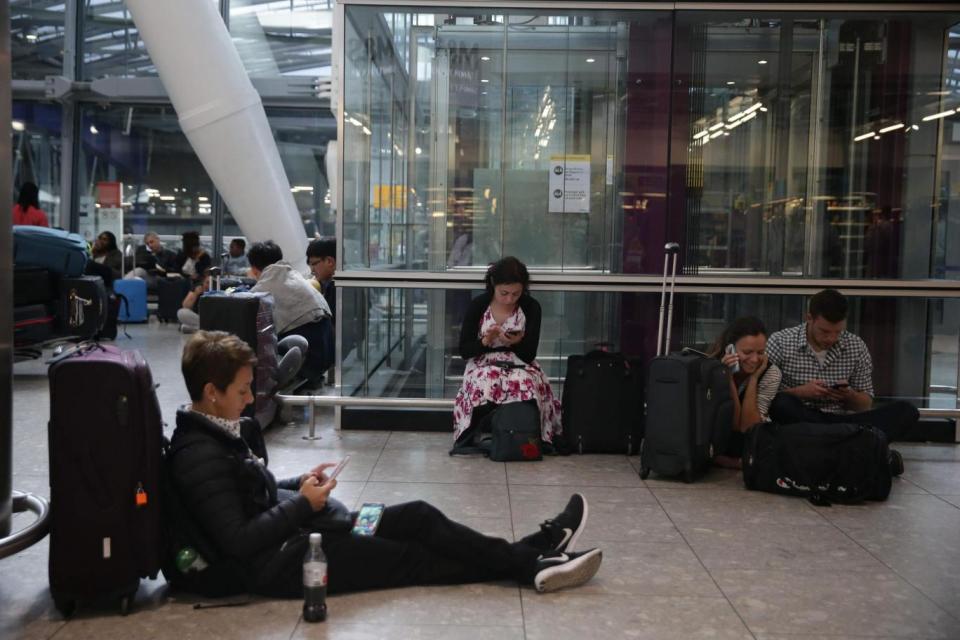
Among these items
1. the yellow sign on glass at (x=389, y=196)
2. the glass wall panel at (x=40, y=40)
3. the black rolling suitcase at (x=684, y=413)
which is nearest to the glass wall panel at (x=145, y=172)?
the glass wall panel at (x=40, y=40)

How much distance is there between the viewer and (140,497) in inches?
136

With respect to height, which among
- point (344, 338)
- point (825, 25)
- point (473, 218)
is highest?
point (825, 25)

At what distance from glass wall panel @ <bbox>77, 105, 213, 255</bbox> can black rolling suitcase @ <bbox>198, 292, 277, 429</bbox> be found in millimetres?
13848

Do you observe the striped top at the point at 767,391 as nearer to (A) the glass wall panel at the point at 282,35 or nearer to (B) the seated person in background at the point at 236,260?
(B) the seated person in background at the point at 236,260

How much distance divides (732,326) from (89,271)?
30.6 ft

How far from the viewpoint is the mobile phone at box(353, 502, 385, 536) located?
3725 mm

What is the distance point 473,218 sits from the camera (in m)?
7.54

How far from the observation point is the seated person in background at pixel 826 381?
610cm

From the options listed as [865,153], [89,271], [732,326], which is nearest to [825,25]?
[865,153]

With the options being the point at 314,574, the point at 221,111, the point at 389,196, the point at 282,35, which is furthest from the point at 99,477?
the point at 282,35

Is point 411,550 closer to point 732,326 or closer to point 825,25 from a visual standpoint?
point 732,326

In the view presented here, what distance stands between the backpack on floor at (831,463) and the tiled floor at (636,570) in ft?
0.36

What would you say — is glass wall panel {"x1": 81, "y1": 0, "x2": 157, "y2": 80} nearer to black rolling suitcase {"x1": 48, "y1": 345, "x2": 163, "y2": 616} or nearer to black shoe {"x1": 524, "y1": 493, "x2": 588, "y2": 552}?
black rolling suitcase {"x1": 48, "y1": 345, "x2": 163, "y2": 616}

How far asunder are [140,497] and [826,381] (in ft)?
14.1
